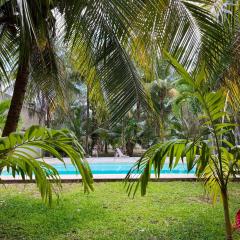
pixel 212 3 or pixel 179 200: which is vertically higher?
pixel 212 3

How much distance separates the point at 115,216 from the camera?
5230 mm

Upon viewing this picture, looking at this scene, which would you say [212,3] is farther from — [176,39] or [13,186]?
[13,186]

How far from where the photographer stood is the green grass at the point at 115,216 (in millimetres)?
4426

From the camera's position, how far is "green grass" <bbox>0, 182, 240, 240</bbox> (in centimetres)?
443

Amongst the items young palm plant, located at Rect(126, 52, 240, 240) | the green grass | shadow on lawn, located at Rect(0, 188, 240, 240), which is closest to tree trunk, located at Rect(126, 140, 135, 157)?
the green grass

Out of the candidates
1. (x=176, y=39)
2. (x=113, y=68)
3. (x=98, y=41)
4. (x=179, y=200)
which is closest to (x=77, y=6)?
(x=98, y=41)

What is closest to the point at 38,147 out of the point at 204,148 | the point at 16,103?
the point at 204,148

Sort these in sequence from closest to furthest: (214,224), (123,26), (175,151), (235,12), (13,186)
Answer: (175,151) < (123,26) < (235,12) < (214,224) < (13,186)

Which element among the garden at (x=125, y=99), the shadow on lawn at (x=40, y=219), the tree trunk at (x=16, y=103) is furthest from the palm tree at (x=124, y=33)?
the shadow on lawn at (x=40, y=219)

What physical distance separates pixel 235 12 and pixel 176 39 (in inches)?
35.5

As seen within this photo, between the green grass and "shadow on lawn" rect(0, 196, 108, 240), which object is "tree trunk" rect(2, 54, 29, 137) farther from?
"shadow on lawn" rect(0, 196, 108, 240)

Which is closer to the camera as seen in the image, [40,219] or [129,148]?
[40,219]

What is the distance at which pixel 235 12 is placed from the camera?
13.1 ft

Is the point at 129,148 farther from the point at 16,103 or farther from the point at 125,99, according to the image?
the point at 125,99
